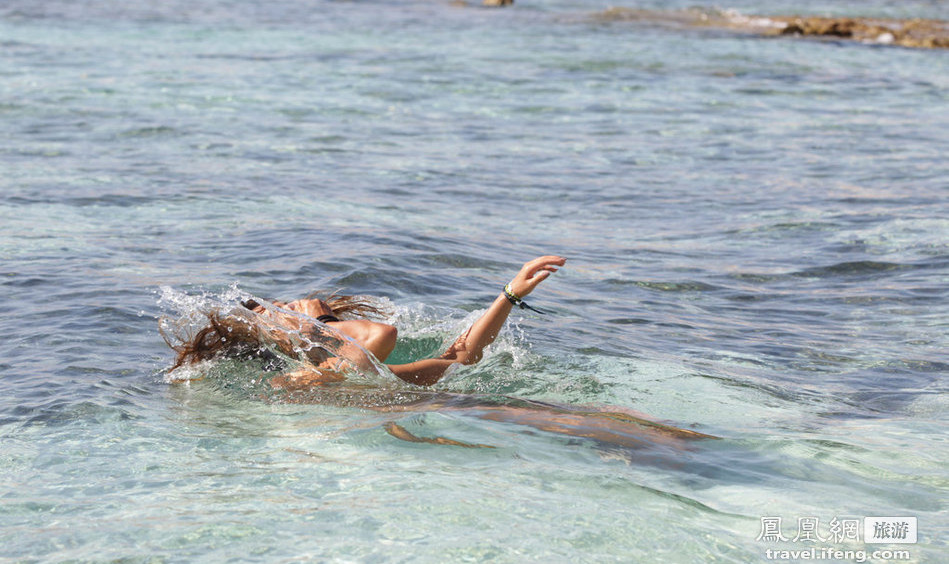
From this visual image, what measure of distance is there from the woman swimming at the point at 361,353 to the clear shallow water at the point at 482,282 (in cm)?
20

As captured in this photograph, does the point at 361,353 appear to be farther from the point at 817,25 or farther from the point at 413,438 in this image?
the point at 817,25

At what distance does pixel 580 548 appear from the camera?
4.31 meters

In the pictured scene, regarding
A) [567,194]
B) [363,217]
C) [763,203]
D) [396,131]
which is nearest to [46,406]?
[363,217]

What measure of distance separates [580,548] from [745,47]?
76.5 feet

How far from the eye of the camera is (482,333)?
6.61 metres

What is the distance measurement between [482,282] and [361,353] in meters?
3.43

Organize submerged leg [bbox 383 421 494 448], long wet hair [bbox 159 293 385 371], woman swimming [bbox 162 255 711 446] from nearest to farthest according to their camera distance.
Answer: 1. submerged leg [bbox 383 421 494 448]
2. woman swimming [bbox 162 255 711 446]
3. long wet hair [bbox 159 293 385 371]

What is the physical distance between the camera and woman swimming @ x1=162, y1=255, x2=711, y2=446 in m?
5.66

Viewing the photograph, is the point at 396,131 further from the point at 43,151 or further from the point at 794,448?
the point at 794,448

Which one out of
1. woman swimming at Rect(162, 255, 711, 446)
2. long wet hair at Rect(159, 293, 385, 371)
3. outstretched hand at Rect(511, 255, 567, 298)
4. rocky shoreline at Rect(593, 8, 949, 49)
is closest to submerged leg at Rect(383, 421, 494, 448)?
woman swimming at Rect(162, 255, 711, 446)

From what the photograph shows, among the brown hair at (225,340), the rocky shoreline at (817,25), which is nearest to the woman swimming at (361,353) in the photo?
the brown hair at (225,340)

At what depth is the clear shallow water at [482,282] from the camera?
470 cm

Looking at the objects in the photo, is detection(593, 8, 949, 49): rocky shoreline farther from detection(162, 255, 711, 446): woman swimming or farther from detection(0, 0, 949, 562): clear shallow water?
detection(162, 255, 711, 446): woman swimming

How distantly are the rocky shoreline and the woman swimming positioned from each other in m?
22.8
